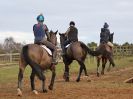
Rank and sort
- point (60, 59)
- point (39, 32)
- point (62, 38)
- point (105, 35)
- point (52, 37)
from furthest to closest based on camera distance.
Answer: point (60, 59)
point (105, 35)
point (62, 38)
point (52, 37)
point (39, 32)

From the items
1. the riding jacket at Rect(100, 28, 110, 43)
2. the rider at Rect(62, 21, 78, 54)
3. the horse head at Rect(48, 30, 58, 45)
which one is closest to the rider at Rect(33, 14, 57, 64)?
the horse head at Rect(48, 30, 58, 45)

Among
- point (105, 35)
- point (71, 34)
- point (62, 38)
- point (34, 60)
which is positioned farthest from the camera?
point (105, 35)

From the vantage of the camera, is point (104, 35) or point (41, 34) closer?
point (41, 34)

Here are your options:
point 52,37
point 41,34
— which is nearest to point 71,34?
point 52,37

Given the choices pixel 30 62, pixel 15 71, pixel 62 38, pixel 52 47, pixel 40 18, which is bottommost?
pixel 15 71

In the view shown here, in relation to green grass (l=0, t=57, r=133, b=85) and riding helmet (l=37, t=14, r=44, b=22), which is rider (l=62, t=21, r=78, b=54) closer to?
green grass (l=0, t=57, r=133, b=85)

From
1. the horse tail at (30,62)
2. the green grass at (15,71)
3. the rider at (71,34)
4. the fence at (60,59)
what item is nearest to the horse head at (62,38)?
the rider at (71,34)

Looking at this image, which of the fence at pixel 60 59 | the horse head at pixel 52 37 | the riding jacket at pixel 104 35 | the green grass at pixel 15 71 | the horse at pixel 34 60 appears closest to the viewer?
the horse at pixel 34 60

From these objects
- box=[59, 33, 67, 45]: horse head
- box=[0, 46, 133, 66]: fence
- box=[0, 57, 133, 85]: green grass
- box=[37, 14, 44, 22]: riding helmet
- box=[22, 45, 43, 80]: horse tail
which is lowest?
box=[0, 57, 133, 85]: green grass

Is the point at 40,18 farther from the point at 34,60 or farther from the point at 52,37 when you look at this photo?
the point at 34,60

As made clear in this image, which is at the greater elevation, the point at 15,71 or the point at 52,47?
the point at 52,47

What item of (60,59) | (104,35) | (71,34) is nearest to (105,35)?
(104,35)

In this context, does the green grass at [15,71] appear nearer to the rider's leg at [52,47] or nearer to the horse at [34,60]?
the rider's leg at [52,47]

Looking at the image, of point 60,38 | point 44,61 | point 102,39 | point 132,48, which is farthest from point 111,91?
point 132,48
